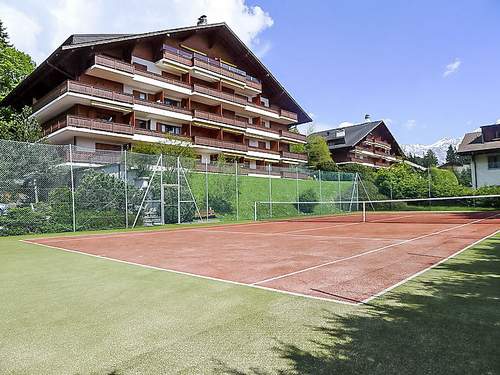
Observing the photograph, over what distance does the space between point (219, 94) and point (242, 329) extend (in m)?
33.7

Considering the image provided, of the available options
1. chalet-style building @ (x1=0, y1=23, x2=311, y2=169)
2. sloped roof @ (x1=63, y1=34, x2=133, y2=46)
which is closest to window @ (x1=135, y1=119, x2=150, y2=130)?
chalet-style building @ (x1=0, y1=23, x2=311, y2=169)

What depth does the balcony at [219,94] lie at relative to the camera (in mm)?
33531

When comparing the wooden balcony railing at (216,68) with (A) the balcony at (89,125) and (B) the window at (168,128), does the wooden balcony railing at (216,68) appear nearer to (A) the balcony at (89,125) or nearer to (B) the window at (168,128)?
(B) the window at (168,128)

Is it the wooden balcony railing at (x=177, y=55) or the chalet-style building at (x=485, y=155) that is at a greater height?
the wooden balcony railing at (x=177, y=55)

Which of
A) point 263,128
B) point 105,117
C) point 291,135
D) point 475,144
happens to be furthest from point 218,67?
point 475,144

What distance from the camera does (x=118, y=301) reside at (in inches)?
170

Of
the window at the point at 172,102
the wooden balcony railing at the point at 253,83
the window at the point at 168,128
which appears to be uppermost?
the wooden balcony railing at the point at 253,83

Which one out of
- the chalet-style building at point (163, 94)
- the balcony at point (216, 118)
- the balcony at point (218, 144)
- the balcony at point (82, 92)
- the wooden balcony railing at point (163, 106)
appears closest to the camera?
the balcony at point (82, 92)

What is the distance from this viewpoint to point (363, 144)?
55.7 m

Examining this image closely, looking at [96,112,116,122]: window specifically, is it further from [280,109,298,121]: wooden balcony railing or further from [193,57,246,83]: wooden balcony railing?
[280,109,298,121]: wooden balcony railing

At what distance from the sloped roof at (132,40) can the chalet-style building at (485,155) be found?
1911 cm

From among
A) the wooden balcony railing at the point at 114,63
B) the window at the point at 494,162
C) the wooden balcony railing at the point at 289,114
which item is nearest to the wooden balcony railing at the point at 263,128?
the wooden balcony railing at the point at 289,114

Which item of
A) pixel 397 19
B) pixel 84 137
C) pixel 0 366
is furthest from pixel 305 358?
pixel 84 137

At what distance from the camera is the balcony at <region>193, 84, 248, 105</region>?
110 feet
